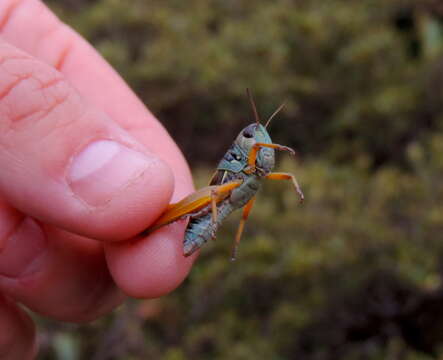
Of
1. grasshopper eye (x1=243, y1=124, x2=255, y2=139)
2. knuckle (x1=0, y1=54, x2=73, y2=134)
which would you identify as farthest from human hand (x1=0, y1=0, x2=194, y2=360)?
grasshopper eye (x1=243, y1=124, x2=255, y2=139)

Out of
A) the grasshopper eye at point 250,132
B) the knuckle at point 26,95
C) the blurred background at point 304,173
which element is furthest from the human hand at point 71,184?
the blurred background at point 304,173

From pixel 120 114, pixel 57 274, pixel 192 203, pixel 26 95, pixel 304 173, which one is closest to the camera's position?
pixel 26 95

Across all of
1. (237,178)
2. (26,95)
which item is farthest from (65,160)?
(237,178)

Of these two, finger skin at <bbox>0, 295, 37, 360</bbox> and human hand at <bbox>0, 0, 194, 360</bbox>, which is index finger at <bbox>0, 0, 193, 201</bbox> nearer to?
human hand at <bbox>0, 0, 194, 360</bbox>

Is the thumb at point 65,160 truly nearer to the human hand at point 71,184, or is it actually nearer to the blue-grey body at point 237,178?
the human hand at point 71,184

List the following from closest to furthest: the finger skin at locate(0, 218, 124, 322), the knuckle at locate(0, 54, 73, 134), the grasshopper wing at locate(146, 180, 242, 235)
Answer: the knuckle at locate(0, 54, 73, 134), the grasshopper wing at locate(146, 180, 242, 235), the finger skin at locate(0, 218, 124, 322)

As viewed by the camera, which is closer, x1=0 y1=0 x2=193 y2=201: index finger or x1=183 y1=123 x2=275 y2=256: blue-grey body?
x1=183 y1=123 x2=275 y2=256: blue-grey body

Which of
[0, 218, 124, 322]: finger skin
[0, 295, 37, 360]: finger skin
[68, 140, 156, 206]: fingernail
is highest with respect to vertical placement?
[68, 140, 156, 206]: fingernail

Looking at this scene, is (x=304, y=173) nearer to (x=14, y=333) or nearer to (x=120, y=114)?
(x=120, y=114)

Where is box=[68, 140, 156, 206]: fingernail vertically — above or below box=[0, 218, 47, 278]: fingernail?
above
